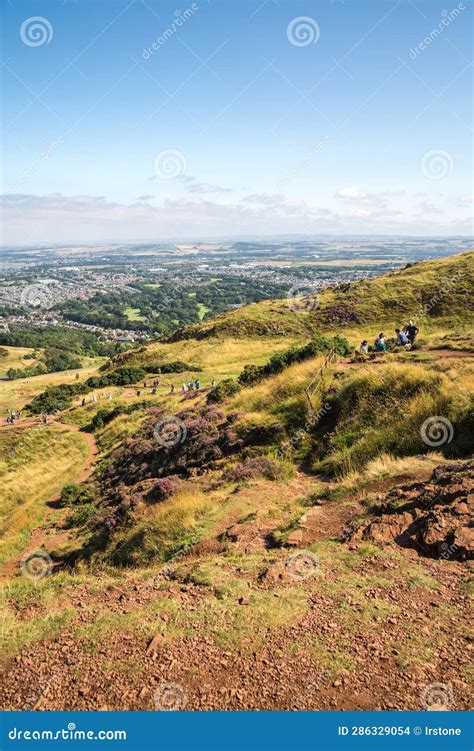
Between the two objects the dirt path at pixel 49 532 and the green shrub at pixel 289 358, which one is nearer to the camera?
the dirt path at pixel 49 532

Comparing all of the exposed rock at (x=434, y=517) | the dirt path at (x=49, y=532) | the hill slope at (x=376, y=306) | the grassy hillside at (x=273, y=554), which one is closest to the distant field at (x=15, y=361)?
the hill slope at (x=376, y=306)

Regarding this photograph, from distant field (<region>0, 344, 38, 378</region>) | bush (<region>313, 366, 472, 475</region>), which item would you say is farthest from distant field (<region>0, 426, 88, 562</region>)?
distant field (<region>0, 344, 38, 378</region>)

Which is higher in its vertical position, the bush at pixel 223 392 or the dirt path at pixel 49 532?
the bush at pixel 223 392

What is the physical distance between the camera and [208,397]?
21.3m

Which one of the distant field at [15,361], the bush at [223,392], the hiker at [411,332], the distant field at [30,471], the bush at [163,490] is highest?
the hiker at [411,332]

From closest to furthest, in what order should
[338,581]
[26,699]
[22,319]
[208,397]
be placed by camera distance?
[26,699], [338,581], [208,397], [22,319]

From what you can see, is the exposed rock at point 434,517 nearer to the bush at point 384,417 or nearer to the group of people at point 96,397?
the bush at point 384,417

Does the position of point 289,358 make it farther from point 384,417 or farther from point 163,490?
point 163,490

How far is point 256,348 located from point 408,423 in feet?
113

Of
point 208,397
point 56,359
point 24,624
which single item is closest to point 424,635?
point 24,624

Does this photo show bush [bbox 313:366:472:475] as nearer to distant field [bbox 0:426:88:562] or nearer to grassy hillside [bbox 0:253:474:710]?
grassy hillside [bbox 0:253:474:710]

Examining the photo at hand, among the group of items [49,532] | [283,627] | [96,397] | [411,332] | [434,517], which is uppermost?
Result: [411,332]

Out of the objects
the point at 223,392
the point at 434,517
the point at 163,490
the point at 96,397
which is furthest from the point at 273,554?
the point at 96,397

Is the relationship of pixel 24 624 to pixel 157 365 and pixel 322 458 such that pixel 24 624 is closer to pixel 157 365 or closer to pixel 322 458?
pixel 322 458
